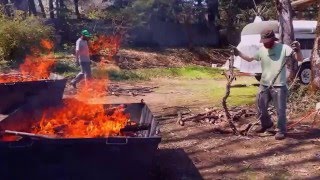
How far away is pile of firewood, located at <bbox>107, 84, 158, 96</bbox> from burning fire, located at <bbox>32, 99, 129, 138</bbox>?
23.0ft

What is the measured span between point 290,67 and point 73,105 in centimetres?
657

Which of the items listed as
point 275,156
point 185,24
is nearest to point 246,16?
point 185,24

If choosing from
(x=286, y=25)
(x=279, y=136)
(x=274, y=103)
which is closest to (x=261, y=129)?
(x=279, y=136)

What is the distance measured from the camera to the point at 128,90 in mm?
14383

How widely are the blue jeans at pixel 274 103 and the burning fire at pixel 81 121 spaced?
226 cm

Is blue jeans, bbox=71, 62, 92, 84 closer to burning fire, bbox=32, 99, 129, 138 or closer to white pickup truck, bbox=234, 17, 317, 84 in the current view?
burning fire, bbox=32, 99, 129, 138

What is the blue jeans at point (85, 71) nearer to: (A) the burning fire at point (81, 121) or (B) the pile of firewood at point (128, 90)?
(B) the pile of firewood at point (128, 90)

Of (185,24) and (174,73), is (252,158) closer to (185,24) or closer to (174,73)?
(174,73)

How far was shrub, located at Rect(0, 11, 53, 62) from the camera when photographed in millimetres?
16734

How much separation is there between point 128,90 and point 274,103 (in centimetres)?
802

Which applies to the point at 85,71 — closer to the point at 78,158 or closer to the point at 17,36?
the point at 17,36

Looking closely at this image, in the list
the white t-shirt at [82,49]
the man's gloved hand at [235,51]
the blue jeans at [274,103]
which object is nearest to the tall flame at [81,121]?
the man's gloved hand at [235,51]

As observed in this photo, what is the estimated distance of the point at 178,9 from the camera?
90.7ft

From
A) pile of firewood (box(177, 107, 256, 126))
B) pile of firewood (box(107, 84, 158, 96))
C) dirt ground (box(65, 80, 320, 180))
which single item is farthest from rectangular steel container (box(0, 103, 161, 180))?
pile of firewood (box(107, 84, 158, 96))
